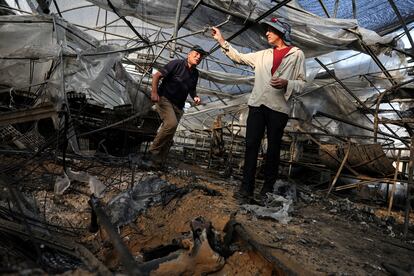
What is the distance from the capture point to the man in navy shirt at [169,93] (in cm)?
460

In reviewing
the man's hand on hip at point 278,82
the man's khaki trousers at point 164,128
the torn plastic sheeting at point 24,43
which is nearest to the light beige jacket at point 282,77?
the man's hand on hip at point 278,82

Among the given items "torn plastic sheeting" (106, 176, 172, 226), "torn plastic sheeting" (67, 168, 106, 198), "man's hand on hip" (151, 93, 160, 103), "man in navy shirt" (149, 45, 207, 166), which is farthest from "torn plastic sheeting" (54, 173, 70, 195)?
"man's hand on hip" (151, 93, 160, 103)

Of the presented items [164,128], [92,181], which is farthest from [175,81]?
[92,181]

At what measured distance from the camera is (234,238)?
Answer: 84.5 inches

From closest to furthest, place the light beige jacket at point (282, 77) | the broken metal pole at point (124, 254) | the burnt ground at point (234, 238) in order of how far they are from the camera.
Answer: the broken metal pole at point (124, 254), the burnt ground at point (234, 238), the light beige jacket at point (282, 77)

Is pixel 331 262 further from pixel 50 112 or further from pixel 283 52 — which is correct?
pixel 50 112

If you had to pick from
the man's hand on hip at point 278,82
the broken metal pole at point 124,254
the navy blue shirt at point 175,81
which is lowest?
the broken metal pole at point 124,254

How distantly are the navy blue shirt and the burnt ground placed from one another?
151 cm

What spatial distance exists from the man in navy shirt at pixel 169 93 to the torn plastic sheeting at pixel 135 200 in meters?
1.34

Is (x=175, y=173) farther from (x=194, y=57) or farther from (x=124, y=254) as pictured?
(x=124, y=254)

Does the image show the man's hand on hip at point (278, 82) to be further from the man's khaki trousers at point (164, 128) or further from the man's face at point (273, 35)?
the man's khaki trousers at point (164, 128)

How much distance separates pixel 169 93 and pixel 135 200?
2.20 metres

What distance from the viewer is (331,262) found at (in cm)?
193

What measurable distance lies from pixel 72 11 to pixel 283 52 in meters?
8.42
